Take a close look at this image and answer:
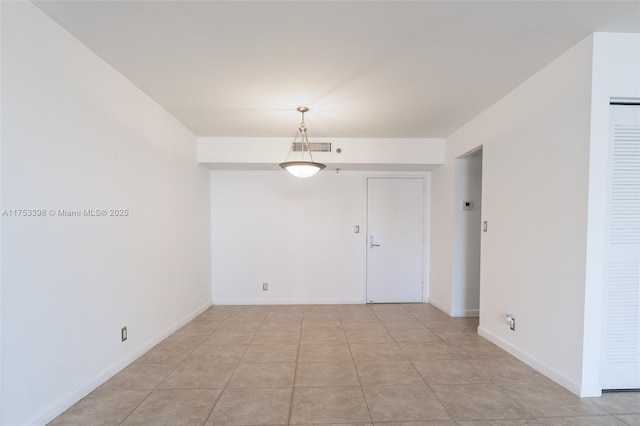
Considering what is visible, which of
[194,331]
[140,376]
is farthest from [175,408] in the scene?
[194,331]

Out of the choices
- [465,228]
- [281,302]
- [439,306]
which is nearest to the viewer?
[465,228]

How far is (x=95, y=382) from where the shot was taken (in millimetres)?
2186

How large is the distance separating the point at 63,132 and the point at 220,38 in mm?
A: 1221

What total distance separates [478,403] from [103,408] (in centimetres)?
261

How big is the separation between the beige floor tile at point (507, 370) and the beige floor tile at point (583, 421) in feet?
1.39

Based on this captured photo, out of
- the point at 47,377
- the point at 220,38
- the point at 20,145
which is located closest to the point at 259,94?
the point at 220,38

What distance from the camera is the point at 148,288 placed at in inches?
113

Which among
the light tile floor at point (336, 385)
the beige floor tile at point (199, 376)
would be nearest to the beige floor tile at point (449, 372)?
the light tile floor at point (336, 385)

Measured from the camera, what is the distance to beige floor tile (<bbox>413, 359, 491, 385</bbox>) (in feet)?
7.63

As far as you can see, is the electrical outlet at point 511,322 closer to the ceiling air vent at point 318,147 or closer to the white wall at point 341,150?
the white wall at point 341,150

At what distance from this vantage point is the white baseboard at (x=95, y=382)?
1784mm

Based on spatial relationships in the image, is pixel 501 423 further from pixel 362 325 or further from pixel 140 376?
pixel 140 376

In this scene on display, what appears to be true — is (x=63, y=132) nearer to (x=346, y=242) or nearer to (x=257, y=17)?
(x=257, y=17)

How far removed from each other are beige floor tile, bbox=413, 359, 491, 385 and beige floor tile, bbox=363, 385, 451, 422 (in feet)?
0.67
